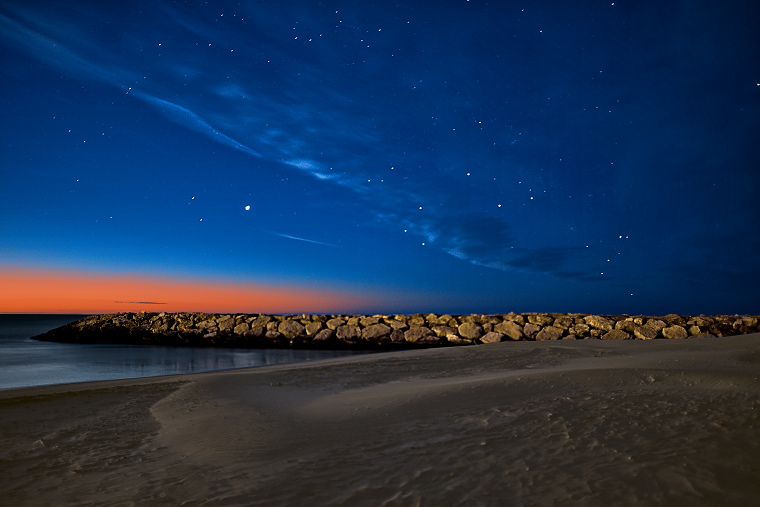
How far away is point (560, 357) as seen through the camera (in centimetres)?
628

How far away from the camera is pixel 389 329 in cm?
1258

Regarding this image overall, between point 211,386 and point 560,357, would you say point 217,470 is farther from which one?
point 560,357

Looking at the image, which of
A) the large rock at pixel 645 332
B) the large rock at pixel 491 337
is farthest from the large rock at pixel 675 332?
the large rock at pixel 491 337

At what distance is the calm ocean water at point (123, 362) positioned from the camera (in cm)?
796

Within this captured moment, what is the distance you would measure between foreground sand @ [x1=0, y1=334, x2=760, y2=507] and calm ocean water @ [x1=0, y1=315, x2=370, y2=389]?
4.07m

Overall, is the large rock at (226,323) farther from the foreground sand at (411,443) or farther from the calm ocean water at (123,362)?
the foreground sand at (411,443)

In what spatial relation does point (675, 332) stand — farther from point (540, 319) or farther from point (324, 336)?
point (324, 336)

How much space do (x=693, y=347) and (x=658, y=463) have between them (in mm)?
5370

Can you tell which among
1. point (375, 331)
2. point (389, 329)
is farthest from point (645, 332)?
point (375, 331)

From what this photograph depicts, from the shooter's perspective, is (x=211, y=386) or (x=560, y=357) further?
(x=560, y=357)

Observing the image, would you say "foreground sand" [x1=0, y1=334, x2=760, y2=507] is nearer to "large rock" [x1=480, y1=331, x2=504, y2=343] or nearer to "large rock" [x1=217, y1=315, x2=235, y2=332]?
"large rock" [x1=480, y1=331, x2=504, y2=343]

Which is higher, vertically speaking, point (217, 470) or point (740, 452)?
point (740, 452)

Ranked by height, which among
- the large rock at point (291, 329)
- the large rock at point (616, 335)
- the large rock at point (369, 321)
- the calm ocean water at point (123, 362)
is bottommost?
the calm ocean water at point (123, 362)

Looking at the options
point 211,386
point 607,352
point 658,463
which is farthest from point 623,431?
point 607,352
